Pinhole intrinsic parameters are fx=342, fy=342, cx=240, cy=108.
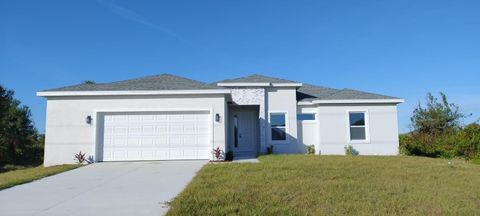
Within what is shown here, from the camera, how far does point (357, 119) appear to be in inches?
717

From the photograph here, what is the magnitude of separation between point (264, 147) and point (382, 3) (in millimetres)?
8938

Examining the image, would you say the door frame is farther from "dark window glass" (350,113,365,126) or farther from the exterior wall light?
the exterior wall light

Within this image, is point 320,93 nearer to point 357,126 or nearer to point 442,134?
point 357,126

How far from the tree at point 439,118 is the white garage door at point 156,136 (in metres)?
16.6

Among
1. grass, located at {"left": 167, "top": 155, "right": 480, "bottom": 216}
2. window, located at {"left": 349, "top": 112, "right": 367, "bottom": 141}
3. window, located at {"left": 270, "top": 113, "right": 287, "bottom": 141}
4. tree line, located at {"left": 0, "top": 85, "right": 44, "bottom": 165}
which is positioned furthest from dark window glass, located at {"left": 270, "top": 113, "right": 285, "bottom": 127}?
tree line, located at {"left": 0, "top": 85, "right": 44, "bottom": 165}

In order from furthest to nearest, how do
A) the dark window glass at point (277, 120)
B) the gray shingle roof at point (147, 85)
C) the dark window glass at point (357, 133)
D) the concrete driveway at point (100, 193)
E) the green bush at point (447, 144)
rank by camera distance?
the dark window glass at point (277, 120)
the dark window glass at point (357, 133)
the green bush at point (447, 144)
the gray shingle roof at point (147, 85)
the concrete driveway at point (100, 193)

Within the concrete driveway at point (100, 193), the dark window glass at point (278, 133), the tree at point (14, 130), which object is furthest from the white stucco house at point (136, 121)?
the tree at point (14, 130)

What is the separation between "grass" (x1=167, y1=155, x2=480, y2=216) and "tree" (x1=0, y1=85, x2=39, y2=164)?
16877 millimetres

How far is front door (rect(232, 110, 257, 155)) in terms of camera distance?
725 inches

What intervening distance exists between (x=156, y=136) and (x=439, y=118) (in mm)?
19709

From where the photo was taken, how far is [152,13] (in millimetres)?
18766

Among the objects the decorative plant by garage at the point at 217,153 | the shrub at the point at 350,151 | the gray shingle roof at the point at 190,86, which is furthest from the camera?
the shrub at the point at 350,151

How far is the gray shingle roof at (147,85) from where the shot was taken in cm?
1491

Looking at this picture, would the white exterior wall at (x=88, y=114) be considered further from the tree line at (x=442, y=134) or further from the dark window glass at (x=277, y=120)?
the tree line at (x=442, y=134)
